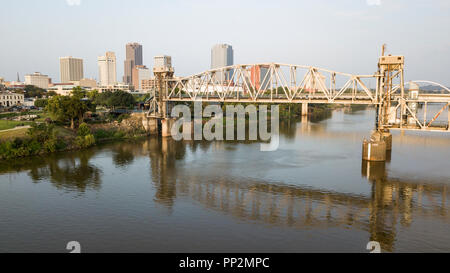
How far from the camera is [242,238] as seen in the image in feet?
68.6

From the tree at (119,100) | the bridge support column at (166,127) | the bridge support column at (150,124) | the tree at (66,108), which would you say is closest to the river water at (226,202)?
the tree at (66,108)

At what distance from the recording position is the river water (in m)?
20.7

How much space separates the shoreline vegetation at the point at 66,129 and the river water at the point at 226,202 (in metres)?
2.79

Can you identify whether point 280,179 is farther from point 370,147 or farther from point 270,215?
point 370,147

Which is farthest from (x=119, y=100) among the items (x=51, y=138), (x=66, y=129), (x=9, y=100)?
(x=9, y=100)

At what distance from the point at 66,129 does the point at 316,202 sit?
132 feet

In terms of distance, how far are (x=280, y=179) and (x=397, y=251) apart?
14.6 m

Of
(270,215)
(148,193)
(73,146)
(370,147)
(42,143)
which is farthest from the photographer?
(73,146)

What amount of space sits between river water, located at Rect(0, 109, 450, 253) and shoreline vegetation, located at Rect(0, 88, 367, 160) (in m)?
2.79

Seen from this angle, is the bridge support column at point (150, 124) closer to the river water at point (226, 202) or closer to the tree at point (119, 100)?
the tree at point (119, 100)

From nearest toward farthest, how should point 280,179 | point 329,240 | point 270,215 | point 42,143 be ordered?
point 329,240 → point 270,215 → point 280,179 → point 42,143

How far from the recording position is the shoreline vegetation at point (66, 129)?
42.8 metres
